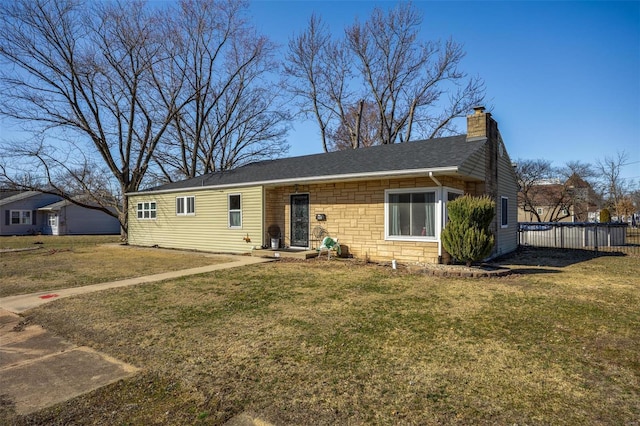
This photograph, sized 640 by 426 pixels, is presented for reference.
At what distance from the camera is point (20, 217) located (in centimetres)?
3153

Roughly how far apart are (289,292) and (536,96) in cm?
1298

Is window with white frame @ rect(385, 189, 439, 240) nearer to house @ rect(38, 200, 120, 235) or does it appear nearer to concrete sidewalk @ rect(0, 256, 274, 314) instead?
concrete sidewalk @ rect(0, 256, 274, 314)

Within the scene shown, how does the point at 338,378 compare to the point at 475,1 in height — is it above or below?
below

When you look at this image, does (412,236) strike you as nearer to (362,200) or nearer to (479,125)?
(362,200)

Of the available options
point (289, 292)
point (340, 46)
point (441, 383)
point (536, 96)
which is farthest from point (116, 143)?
point (441, 383)

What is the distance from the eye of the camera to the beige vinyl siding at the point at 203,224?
517 inches

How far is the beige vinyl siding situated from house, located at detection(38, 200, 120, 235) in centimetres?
1621

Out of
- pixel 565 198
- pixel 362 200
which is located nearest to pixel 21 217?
pixel 362 200

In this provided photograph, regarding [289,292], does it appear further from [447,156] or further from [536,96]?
[536,96]

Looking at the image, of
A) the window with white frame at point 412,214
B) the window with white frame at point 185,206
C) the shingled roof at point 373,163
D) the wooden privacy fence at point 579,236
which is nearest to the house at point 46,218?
the window with white frame at point 185,206

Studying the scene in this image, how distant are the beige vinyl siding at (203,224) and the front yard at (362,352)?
616cm

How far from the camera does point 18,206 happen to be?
31.4 meters

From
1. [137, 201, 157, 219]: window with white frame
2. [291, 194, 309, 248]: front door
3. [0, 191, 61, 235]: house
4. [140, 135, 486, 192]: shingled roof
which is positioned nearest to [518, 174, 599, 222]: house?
[140, 135, 486, 192]: shingled roof

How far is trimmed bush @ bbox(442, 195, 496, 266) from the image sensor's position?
8.28 metres
